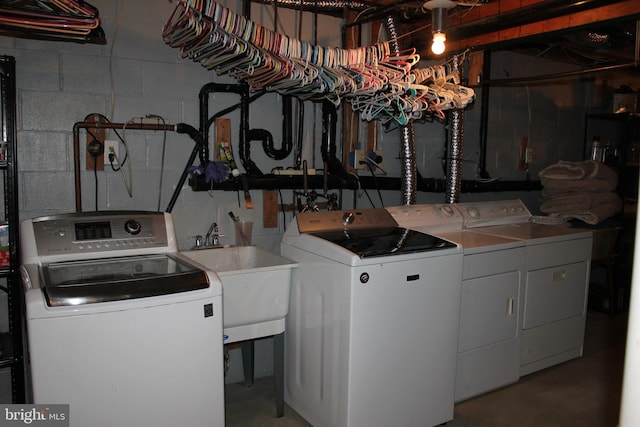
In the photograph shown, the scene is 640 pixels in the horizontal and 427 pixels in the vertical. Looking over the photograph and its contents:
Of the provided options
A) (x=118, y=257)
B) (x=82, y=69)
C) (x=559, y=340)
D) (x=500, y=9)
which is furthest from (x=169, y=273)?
(x=559, y=340)

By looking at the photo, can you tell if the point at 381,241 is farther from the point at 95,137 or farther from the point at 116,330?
the point at 95,137

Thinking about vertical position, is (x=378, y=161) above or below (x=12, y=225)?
above

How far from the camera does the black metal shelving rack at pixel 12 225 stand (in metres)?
2.13

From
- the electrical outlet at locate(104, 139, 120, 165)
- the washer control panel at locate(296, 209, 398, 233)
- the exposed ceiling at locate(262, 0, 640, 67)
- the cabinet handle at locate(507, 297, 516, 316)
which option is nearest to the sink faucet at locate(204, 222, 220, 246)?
the washer control panel at locate(296, 209, 398, 233)

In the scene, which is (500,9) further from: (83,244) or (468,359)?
(83,244)

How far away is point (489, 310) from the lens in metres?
2.79

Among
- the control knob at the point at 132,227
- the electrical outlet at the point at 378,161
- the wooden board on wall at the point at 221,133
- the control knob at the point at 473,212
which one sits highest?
the wooden board on wall at the point at 221,133

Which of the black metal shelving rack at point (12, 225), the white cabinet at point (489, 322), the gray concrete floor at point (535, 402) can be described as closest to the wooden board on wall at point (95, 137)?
the black metal shelving rack at point (12, 225)

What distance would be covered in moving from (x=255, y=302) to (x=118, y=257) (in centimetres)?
67

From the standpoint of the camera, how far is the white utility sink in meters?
2.31

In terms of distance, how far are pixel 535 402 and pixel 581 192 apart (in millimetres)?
2027

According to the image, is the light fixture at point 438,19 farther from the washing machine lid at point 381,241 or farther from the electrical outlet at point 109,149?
the electrical outlet at point 109,149

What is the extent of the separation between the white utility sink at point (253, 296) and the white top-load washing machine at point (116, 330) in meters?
0.32

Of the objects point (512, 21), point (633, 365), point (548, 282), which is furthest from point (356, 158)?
point (633, 365)
